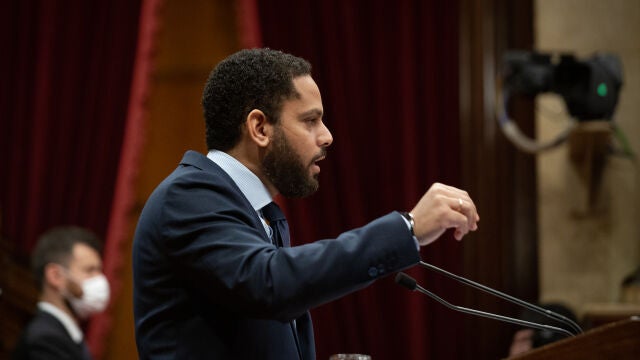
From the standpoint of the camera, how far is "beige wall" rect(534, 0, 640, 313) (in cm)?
376

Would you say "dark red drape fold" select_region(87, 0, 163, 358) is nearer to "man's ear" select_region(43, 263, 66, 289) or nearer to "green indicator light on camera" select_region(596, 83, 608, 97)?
"man's ear" select_region(43, 263, 66, 289)

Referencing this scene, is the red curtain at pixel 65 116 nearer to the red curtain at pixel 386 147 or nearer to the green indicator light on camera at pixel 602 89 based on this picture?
the red curtain at pixel 386 147

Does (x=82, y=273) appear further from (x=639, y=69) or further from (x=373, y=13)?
(x=639, y=69)

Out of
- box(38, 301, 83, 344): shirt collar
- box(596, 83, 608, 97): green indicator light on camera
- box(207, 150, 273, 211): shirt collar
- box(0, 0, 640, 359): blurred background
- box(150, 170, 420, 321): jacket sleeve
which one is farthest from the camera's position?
box(0, 0, 640, 359): blurred background

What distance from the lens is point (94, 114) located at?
4008mm

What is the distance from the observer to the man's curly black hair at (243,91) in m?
1.63

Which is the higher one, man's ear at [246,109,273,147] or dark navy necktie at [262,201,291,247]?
man's ear at [246,109,273,147]

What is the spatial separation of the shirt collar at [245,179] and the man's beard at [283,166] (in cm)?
3

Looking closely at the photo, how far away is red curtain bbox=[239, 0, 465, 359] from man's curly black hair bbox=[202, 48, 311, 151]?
2101mm

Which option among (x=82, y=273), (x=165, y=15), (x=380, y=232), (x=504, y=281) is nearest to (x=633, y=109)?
(x=504, y=281)

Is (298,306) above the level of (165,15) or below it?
below

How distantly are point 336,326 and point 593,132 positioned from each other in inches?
51.9

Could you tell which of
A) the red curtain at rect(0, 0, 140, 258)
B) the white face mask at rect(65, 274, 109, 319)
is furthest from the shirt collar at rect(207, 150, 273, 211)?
the red curtain at rect(0, 0, 140, 258)

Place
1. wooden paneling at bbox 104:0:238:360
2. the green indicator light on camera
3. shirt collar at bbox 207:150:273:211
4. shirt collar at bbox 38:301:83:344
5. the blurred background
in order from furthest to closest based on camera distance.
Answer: wooden paneling at bbox 104:0:238:360
the blurred background
shirt collar at bbox 38:301:83:344
the green indicator light on camera
shirt collar at bbox 207:150:273:211
